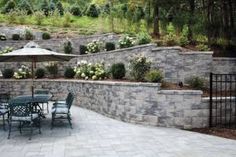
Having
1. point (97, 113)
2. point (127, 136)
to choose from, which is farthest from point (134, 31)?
point (127, 136)

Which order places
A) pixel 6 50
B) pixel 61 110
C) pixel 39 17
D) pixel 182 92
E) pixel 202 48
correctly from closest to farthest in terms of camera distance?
1. pixel 182 92
2. pixel 61 110
3. pixel 202 48
4. pixel 6 50
5. pixel 39 17

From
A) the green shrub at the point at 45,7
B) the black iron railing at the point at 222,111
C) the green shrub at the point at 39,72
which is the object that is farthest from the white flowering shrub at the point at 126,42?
the green shrub at the point at 45,7

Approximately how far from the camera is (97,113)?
13156mm

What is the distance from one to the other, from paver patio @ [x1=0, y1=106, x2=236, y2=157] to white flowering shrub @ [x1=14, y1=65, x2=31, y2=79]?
21.7 feet

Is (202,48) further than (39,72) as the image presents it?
No

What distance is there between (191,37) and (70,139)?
7.89m

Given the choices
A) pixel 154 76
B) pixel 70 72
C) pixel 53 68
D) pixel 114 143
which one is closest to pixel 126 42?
pixel 70 72

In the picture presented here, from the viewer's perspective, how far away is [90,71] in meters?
14.7

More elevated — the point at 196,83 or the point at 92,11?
the point at 92,11

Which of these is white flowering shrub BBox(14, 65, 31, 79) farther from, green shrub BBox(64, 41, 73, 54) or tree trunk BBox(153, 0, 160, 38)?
tree trunk BBox(153, 0, 160, 38)

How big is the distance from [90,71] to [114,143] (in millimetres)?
6227

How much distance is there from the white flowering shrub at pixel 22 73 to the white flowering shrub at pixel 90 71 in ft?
9.09

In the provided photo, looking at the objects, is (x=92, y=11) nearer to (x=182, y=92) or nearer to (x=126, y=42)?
(x=126, y=42)

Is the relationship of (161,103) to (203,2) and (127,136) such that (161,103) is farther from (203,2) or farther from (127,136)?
(203,2)
